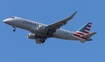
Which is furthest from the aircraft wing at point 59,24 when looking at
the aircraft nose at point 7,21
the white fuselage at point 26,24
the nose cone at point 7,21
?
the aircraft nose at point 7,21

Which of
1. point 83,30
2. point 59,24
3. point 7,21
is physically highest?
point 83,30

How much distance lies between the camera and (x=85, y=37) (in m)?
82.5

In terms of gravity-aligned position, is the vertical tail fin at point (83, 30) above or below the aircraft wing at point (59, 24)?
above

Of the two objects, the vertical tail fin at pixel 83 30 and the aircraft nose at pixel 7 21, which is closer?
the aircraft nose at pixel 7 21

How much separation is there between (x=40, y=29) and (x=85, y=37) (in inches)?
457

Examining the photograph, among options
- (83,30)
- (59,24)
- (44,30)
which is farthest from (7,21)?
(83,30)

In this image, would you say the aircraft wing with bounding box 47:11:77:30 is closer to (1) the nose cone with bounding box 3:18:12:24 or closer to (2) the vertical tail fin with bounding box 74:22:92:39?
(2) the vertical tail fin with bounding box 74:22:92:39

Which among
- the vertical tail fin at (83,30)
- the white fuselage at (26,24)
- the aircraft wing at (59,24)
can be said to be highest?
the vertical tail fin at (83,30)

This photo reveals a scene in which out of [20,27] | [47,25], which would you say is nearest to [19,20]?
[20,27]

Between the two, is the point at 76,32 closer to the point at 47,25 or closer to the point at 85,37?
the point at 85,37

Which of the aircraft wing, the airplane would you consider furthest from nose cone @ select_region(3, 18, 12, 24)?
the aircraft wing

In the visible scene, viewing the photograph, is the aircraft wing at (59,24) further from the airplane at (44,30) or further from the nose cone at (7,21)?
the nose cone at (7,21)

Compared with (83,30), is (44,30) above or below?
below

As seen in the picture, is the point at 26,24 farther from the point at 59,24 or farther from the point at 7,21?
the point at 59,24
